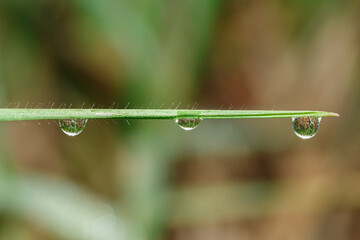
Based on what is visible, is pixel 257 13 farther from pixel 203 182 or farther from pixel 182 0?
pixel 203 182

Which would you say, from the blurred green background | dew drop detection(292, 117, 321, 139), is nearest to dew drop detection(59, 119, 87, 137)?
dew drop detection(292, 117, 321, 139)

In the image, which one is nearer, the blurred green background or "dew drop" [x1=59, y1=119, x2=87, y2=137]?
"dew drop" [x1=59, y1=119, x2=87, y2=137]

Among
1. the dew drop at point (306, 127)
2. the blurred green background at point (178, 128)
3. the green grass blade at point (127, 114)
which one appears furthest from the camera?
the blurred green background at point (178, 128)

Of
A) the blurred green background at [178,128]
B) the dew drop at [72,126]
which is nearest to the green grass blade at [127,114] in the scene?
the dew drop at [72,126]

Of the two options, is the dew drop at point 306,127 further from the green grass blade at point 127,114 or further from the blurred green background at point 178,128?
the blurred green background at point 178,128

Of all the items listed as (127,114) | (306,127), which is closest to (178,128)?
(306,127)

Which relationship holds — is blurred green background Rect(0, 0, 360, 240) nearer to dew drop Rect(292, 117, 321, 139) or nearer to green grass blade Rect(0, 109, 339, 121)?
dew drop Rect(292, 117, 321, 139)

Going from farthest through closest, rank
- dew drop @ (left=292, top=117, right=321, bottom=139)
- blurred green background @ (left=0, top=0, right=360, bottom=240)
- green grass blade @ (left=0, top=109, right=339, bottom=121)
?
blurred green background @ (left=0, top=0, right=360, bottom=240), dew drop @ (left=292, top=117, right=321, bottom=139), green grass blade @ (left=0, top=109, right=339, bottom=121)

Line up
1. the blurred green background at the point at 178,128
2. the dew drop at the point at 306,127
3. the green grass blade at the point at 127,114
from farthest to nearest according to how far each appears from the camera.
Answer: the blurred green background at the point at 178,128
the dew drop at the point at 306,127
the green grass blade at the point at 127,114

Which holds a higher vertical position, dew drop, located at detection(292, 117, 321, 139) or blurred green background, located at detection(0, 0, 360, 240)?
blurred green background, located at detection(0, 0, 360, 240)
